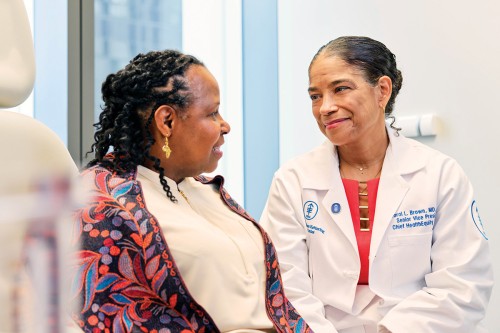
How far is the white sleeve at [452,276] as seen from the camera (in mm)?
1615

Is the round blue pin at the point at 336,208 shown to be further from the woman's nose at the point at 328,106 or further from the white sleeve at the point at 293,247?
the woman's nose at the point at 328,106

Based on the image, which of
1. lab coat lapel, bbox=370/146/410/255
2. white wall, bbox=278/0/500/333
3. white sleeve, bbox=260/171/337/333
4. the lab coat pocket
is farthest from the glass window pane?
the lab coat pocket

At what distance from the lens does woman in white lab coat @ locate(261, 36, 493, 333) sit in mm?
1658

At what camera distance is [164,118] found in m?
1.38

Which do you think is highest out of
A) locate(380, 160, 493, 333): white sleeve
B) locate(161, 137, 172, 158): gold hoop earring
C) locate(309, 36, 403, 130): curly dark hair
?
locate(309, 36, 403, 130): curly dark hair

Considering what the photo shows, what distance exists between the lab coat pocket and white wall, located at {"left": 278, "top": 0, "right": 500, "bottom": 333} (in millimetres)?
763

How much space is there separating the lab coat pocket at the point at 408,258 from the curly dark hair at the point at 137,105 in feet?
2.18

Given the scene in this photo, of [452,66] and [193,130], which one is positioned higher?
[452,66]

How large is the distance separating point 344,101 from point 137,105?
0.66 meters

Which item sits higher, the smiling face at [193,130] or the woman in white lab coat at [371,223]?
the smiling face at [193,130]

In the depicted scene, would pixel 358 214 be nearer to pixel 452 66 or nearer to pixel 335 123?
A: pixel 335 123

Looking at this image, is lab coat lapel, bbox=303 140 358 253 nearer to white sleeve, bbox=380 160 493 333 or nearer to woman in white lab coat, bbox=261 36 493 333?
woman in white lab coat, bbox=261 36 493 333

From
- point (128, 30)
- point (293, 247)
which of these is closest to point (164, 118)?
point (293, 247)

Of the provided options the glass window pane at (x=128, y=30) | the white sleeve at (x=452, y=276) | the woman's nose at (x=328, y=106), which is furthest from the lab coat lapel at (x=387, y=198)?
the glass window pane at (x=128, y=30)
